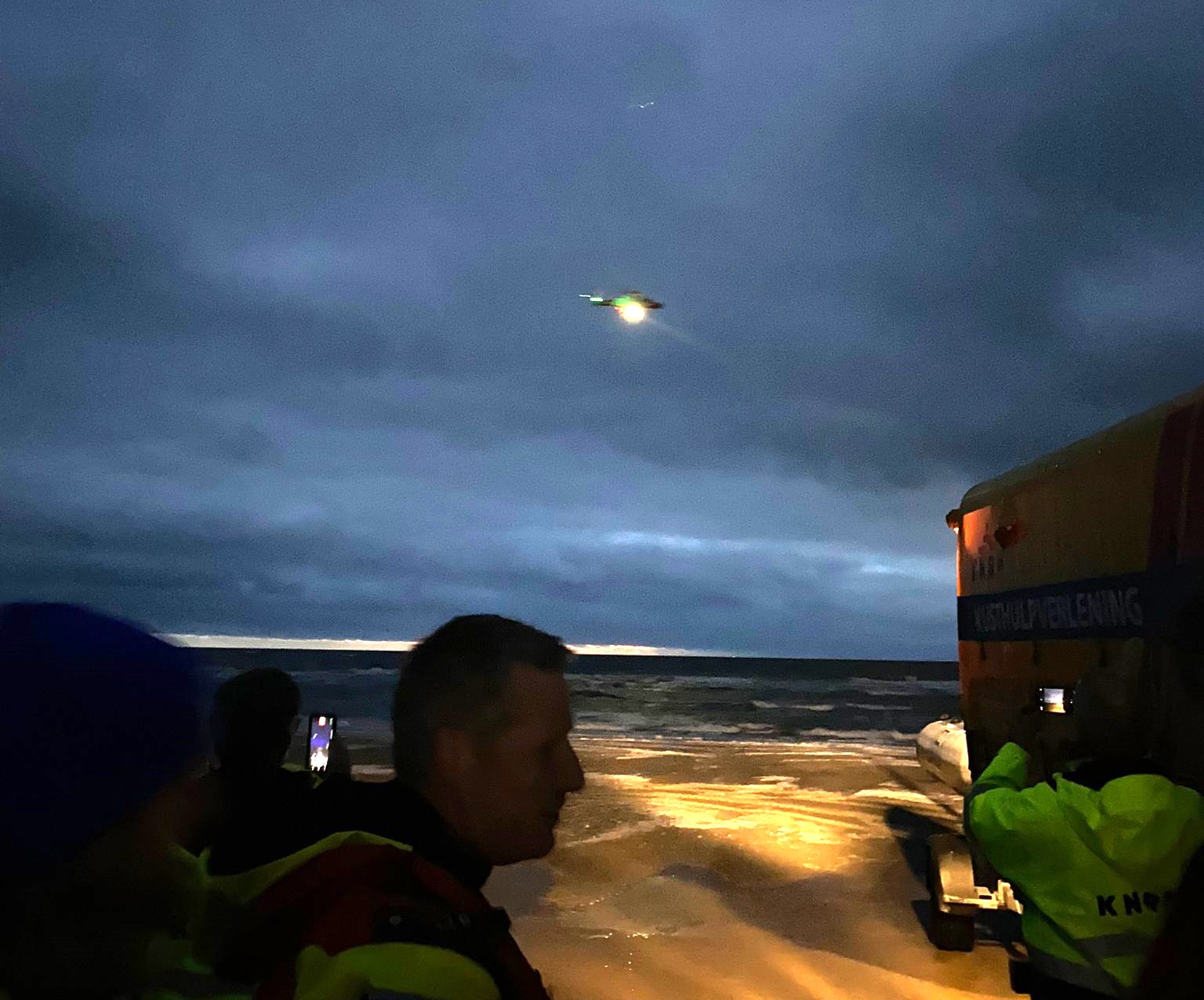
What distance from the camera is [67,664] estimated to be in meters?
1.15

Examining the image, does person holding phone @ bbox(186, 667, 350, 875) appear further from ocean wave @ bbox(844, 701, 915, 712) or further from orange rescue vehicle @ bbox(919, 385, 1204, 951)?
ocean wave @ bbox(844, 701, 915, 712)

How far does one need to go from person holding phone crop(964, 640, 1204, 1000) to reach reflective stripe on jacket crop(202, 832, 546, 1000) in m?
1.91

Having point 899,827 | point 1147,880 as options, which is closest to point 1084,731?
point 1147,880

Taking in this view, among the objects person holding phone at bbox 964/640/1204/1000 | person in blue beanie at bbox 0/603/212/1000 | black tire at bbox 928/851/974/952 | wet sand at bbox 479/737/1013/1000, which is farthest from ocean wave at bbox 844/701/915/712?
person in blue beanie at bbox 0/603/212/1000

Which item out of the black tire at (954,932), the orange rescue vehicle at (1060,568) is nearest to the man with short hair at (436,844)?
the orange rescue vehicle at (1060,568)

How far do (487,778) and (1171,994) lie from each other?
1.20 metres

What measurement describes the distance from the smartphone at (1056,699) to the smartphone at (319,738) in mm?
4853

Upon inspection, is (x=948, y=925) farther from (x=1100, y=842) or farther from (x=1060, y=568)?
(x=1100, y=842)

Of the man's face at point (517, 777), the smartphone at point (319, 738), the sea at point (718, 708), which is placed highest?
the man's face at point (517, 777)

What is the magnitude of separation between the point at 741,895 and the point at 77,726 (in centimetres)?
818

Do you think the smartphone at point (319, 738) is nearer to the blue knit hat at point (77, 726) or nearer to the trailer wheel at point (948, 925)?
the trailer wheel at point (948, 925)

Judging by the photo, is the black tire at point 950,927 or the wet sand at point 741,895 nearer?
the wet sand at point 741,895

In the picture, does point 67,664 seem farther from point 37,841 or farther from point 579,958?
point 579,958

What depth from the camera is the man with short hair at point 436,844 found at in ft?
3.70
